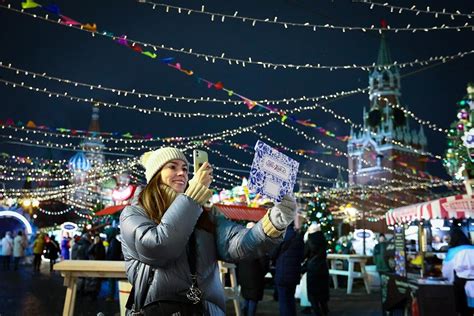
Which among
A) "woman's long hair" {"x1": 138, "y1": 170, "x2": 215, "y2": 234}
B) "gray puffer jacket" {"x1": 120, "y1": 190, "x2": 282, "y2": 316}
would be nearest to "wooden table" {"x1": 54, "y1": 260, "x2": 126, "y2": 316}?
"woman's long hair" {"x1": 138, "y1": 170, "x2": 215, "y2": 234}

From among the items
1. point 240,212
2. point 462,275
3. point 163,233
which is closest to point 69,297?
point 163,233

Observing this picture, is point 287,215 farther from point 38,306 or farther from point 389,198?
point 389,198

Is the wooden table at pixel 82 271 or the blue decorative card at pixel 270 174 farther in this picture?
the wooden table at pixel 82 271

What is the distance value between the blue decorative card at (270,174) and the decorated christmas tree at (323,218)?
667 inches

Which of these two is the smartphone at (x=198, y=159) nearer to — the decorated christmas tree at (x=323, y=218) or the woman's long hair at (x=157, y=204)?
the woman's long hair at (x=157, y=204)

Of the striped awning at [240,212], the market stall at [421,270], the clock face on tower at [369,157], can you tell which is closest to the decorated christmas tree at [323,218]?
the striped awning at [240,212]

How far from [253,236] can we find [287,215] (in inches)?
7.8

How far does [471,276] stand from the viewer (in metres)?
6.59

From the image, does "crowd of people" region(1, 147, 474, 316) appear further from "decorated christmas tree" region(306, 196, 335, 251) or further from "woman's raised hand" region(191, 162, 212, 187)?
"decorated christmas tree" region(306, 196, 335, 251)

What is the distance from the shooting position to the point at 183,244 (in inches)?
89.1

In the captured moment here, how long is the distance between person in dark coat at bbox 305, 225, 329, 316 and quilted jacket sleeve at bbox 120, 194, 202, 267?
6415 millimetres

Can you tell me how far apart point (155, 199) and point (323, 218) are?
699 inches

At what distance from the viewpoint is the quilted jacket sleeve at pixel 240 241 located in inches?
94.2

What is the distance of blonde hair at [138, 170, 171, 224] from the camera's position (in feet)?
8.31
